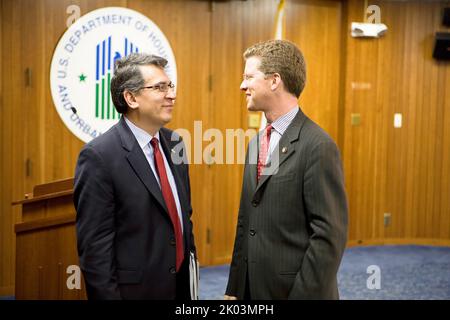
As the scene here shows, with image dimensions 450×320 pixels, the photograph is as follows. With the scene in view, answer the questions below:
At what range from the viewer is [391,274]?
5.17m

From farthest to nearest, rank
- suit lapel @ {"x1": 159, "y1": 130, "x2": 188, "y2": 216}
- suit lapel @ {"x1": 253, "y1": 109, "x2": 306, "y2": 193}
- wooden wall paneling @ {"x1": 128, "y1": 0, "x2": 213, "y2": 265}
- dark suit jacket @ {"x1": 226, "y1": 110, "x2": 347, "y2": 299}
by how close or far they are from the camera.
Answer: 1. wooden wall paneling @ {"x1": 128, "y1": 0, "x2": 213, "y2": 265}
2. suit lapel @ {"x1": 159, "y1": 130, "x2": 188, "y2": 216}
3. suit lapel @ {"x1": 253, "y1": 109, "x2": 306, "y2": 193}
4. dark suit jacket @ {"x1": 226, "y1": 110, "x2": 347, "y2": 299}

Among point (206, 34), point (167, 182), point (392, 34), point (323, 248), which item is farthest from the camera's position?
→ point (392, 34)

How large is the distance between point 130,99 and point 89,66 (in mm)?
2411

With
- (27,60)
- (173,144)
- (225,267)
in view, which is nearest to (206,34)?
(27,60)

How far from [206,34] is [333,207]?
346 cm

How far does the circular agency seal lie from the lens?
14.2 feet

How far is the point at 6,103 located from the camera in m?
4.18

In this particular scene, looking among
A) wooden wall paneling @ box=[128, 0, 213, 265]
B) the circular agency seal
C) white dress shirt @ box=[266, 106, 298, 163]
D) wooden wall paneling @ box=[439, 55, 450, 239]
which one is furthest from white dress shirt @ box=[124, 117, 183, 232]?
wooden wall paneling @ box=[439, 55, 450, 239]

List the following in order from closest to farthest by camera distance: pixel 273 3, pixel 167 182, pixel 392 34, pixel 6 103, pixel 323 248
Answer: pixel 323 248 < pixel 167 182 < pixel 6 103 < pixel 273 3 < pixel 392 34

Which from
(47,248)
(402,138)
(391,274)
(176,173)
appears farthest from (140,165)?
(402,138)

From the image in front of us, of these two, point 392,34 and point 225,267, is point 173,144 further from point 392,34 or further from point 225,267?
point 392,34

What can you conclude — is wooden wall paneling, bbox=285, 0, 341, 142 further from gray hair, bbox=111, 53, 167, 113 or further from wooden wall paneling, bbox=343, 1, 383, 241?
gray hair, bbox=111, 53, 167, 113

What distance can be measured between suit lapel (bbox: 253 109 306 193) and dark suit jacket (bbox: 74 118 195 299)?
0.41 m

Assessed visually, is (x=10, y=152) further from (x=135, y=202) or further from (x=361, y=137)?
(x=361, y=137)
